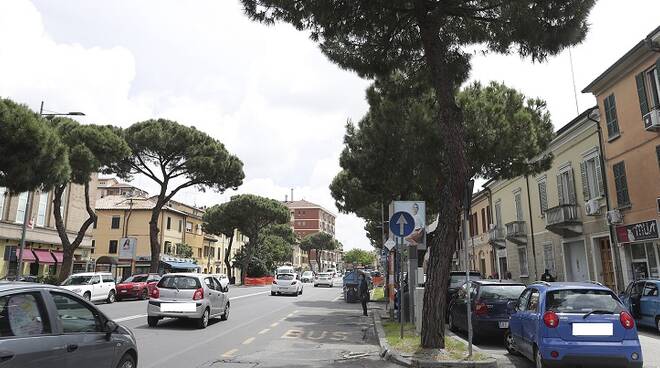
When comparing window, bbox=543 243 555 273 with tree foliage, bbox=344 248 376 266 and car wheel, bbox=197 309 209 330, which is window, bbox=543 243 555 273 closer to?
car wheel, bbox=197 309 209 330

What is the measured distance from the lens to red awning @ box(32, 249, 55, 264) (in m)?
32.7

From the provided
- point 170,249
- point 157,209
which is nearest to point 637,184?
point 157,209

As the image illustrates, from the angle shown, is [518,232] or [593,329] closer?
[593,329]

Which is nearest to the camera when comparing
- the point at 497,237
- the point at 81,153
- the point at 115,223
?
the point at 81,153

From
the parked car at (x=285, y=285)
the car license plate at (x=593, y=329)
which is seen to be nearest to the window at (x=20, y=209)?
the parked car at (x=285, y=285)

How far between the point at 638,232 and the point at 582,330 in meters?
13.1

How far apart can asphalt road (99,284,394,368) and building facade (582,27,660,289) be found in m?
10.4

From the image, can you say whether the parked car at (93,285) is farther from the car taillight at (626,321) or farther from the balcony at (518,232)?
the balcony at (518,232)

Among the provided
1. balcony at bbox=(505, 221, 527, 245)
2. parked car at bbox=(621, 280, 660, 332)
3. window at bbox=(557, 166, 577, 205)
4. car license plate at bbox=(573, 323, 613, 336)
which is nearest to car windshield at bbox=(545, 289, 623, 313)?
car license plate at bbox=(573, 323, 613, 336)

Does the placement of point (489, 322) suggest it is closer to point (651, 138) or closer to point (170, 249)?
point (651, 138)

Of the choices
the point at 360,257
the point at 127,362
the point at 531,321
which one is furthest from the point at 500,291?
the point at 360,257

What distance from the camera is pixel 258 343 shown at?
11406mm

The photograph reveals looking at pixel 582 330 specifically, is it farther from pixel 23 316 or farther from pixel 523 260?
pixel 523 260

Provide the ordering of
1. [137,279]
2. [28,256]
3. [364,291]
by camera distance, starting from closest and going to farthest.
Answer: [364,291]
[137,279]
[28,256]
